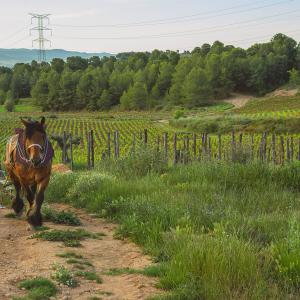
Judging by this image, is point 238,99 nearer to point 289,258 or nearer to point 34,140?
point 34,140

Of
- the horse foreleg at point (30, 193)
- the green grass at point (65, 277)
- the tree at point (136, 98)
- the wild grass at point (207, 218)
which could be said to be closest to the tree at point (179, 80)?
the tree at point (136, 98)

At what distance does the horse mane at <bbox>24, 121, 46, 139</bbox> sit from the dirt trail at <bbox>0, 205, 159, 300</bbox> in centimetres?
153

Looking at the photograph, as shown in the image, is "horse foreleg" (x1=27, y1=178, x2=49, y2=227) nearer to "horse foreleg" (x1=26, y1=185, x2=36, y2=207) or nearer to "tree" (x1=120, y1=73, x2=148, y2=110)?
"horse foreleg" (x1=26, y1=185, x2=36, y2=207)

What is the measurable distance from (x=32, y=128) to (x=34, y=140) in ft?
0.72

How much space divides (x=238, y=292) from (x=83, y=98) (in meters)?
123

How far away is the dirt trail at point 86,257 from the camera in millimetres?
5191

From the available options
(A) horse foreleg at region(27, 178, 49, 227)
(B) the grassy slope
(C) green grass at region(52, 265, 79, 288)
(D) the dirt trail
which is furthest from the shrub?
(B) the grassy slope

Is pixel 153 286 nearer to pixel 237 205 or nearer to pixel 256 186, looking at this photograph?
pixel 237 205

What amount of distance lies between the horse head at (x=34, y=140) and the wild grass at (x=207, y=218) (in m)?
1.68

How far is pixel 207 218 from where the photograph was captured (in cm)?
766

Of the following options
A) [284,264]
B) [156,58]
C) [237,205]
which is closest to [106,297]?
[284,264]

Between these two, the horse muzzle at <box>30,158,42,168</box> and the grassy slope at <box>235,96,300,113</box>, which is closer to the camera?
the horse muzzle at <box>30,158,42,168</box>

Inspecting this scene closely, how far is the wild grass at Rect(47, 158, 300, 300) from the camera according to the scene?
17.4 ft

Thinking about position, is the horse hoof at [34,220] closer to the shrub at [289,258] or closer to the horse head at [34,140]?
the horse head at [34,140]
